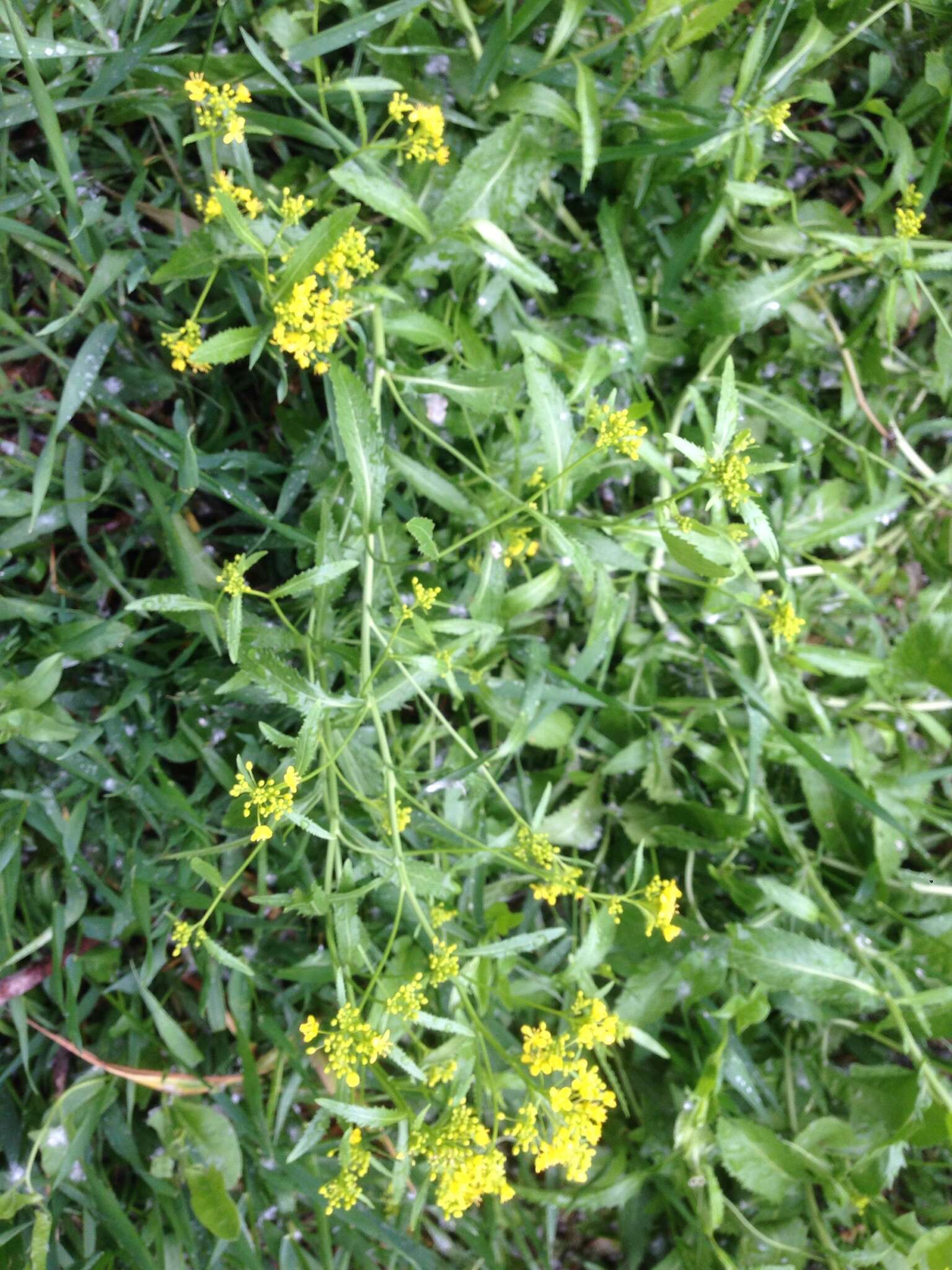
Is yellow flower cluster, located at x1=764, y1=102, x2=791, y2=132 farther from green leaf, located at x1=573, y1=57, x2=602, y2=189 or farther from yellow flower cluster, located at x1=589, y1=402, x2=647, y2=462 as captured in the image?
yellow flower cluster, located at x1=589, y1=402, x2=647, y2=462

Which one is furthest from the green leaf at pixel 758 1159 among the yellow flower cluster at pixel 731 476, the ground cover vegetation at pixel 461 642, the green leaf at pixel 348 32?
the green leaf at pixel 348 32

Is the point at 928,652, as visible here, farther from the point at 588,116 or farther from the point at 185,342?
the point at 185,342

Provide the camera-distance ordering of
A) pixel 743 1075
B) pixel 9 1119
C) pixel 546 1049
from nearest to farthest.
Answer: pixel 546 1049 < pixel 9 1119 < pixel 743 1075

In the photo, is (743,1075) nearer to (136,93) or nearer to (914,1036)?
(914,1036)

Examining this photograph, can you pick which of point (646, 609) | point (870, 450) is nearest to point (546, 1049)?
point (646, 609)

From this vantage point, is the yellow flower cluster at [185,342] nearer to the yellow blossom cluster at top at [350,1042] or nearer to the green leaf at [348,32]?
the green leaf at [348,32]
